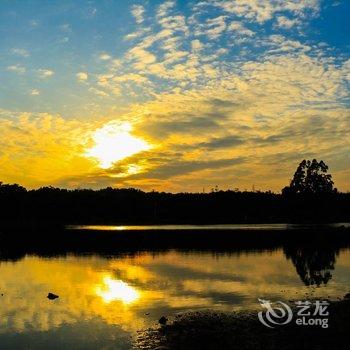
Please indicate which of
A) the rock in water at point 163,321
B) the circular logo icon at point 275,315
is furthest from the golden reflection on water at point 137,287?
the circular logo icon at point 275,315

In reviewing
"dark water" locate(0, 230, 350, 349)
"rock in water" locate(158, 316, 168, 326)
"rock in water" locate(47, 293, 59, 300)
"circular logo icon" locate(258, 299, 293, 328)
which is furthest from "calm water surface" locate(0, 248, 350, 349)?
"circular logo icon" locate(258, 299, 293, 328)

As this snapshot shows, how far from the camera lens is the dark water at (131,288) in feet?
107

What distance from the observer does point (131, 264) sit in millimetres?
72062

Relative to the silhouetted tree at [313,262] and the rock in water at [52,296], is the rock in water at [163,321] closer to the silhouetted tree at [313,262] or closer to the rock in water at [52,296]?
the rock in water at [52,296]

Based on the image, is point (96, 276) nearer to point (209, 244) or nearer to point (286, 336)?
point (286, 336)

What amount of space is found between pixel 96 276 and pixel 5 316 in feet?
78.2

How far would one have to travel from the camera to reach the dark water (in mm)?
32688

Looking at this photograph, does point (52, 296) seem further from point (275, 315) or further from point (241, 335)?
point (241, 335)

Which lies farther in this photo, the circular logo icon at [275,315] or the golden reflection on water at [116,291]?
the golden reflection on water at [116,291]

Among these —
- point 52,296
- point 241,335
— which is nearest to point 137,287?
point 52,296

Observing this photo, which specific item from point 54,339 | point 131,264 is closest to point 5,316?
point 54,339

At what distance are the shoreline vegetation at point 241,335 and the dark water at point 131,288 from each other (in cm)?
223

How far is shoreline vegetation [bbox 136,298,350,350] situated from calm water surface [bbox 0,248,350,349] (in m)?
2.23

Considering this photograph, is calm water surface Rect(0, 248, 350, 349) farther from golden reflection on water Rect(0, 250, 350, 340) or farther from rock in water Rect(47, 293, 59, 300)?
rock in water Rect(47, 293, 59, 300)
